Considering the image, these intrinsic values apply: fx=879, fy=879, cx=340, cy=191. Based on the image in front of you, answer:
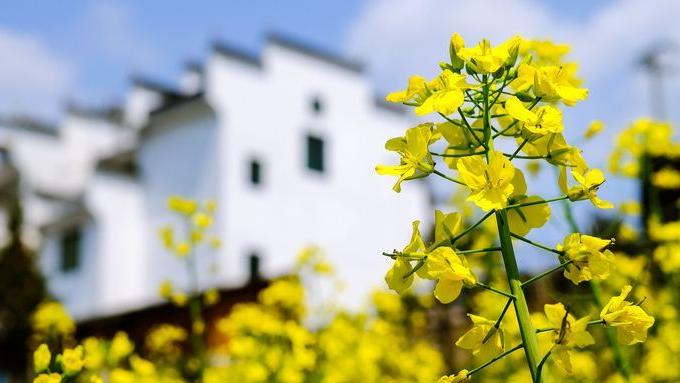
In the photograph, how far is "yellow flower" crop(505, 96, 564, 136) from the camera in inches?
44.3

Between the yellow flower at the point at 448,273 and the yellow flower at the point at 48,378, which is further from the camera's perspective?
the yellow flower at the point at 48,378

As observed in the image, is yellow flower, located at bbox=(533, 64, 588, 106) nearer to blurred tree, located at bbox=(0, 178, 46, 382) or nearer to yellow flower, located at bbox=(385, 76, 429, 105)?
yellow flower, located at bbox=(385, 76, 429, 105)

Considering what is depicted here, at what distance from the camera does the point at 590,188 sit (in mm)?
1158

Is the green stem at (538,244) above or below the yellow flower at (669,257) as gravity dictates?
below

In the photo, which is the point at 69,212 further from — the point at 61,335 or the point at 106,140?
the point at 61,335

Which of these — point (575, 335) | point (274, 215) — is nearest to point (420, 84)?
point (575, 335)

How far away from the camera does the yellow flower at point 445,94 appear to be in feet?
3.68

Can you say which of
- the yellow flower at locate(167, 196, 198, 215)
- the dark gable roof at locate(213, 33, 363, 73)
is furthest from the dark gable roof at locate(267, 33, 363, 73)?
the yellow flower at locate(167, 196, 198, 215)

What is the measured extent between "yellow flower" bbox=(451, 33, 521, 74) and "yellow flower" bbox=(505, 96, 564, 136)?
0.06 metres

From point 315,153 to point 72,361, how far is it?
56.3 ft

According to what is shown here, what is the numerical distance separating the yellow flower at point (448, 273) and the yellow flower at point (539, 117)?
0.19 metres

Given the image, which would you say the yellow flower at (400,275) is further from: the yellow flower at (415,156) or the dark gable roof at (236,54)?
the dark gable roof at (236,54)

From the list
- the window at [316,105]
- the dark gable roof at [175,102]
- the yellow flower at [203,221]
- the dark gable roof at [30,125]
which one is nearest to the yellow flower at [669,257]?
the yellow flower at [203,221]

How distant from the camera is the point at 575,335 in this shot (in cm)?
116
